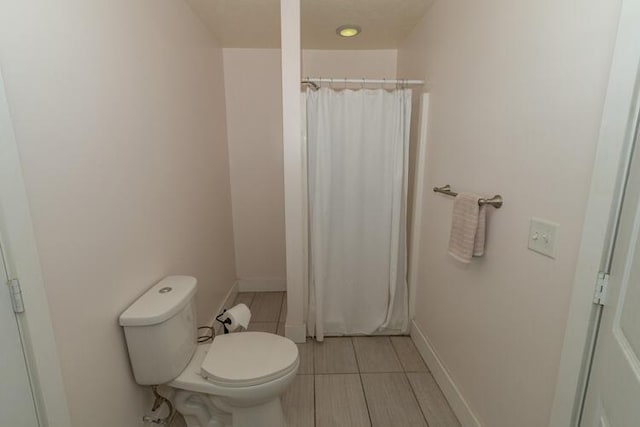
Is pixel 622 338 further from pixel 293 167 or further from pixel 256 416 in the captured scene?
pixel 293 167

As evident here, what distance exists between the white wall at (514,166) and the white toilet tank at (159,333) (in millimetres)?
1360

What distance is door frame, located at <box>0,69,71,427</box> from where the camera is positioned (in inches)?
26.9

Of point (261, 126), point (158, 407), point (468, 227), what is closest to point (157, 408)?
point (158, 407)

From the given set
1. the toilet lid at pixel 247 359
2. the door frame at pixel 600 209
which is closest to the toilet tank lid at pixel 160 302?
the toilet lid at pixel 247 359

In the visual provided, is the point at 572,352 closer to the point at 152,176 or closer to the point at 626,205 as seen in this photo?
the point at 626,205

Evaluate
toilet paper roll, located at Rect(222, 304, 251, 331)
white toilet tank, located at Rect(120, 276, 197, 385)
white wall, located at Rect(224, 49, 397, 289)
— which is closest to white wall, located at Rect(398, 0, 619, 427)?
white wall, located at Rect(224, 49, 397, 289)

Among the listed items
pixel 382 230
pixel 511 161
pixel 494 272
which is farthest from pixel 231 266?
pixel 511 161

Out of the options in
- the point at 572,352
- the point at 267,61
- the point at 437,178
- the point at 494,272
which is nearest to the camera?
the point at 572,352

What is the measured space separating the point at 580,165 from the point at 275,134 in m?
2.23

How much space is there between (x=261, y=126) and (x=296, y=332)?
1.78m

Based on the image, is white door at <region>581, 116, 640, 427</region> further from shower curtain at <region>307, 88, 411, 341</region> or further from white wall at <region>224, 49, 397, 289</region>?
white wall at <region>224, 49, 397, 289</region>

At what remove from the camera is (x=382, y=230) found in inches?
81.7

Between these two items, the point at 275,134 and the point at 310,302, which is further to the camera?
the point at 275,134

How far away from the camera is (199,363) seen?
1.33 metres
